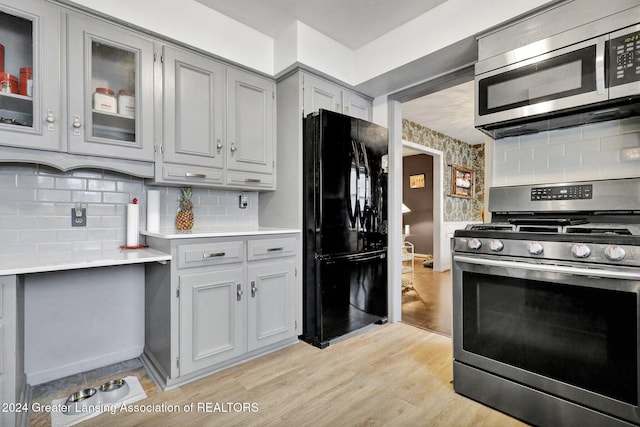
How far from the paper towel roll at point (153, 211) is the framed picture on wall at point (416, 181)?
5.80 m

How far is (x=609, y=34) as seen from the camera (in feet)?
5.11

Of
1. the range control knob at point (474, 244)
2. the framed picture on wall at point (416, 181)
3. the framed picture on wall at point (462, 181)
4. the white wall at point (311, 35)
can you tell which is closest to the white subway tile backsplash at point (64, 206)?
the white wall at point (311, 35)

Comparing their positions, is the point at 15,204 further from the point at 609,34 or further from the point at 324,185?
the point at 609,34

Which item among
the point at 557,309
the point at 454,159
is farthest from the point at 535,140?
the point at 454,159

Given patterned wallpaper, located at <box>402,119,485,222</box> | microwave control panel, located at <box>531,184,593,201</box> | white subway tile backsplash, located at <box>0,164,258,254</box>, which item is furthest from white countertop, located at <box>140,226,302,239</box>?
patterned wallpaper, located at <box>402,119,485,222</box>

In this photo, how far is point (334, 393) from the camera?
1.84 meters

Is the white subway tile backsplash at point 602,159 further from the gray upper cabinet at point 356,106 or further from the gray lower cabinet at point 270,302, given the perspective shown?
the gray lower cabinet at point 270,302

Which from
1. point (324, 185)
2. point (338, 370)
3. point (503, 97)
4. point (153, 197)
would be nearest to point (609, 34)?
point (503, 97)

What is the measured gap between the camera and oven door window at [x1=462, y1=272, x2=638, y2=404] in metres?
1.31

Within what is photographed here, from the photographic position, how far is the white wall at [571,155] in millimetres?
1725

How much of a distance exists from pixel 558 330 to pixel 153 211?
252 centimetres

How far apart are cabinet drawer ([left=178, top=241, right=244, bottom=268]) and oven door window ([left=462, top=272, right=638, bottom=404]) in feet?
4.76

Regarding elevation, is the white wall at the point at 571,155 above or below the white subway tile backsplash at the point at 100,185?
above

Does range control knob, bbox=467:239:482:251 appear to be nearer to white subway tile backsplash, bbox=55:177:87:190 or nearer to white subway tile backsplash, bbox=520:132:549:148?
white subway tile backsplash, bbox=520:132:549:148
